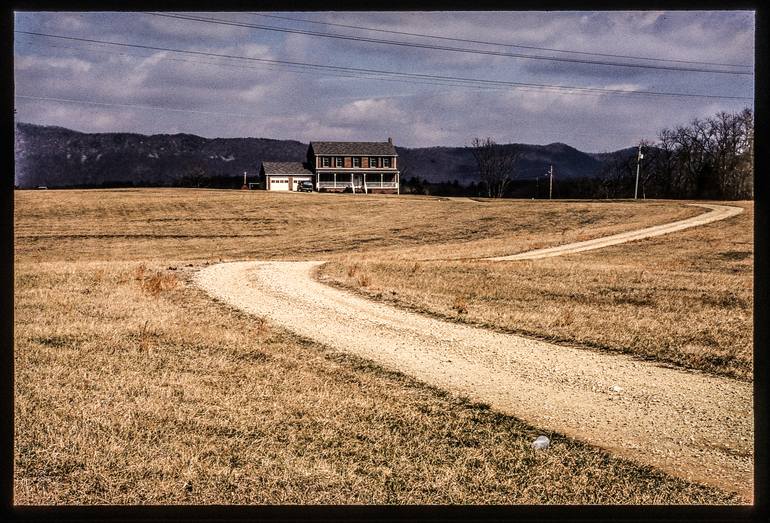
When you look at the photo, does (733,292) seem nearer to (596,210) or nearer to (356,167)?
(596,210)

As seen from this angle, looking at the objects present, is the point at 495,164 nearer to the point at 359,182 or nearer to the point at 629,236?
the point at 359,182

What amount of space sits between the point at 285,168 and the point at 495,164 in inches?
1554

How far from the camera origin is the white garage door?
102125mm

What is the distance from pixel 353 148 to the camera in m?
101

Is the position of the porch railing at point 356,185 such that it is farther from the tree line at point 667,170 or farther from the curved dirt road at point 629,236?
the curved dirt road at point 629,236

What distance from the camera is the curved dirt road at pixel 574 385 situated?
24.2 ft

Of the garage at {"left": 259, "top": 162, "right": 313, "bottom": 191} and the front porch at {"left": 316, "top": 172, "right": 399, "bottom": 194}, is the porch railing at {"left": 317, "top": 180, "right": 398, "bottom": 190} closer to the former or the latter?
the front porch at {"left": 316, "top": 172, "right": 399, "bottom": 194}

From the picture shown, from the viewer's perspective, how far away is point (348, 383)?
982 cm

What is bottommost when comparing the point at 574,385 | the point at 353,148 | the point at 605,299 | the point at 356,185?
the point at 605,299

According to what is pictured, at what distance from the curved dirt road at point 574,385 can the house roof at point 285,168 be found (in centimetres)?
8865

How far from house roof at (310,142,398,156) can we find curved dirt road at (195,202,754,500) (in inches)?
3383

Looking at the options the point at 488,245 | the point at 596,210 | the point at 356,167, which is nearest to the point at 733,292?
the point at 488,245

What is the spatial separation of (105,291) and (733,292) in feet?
59.4

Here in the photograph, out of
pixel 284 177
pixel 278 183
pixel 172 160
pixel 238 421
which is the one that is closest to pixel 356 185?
pixel 284 177
